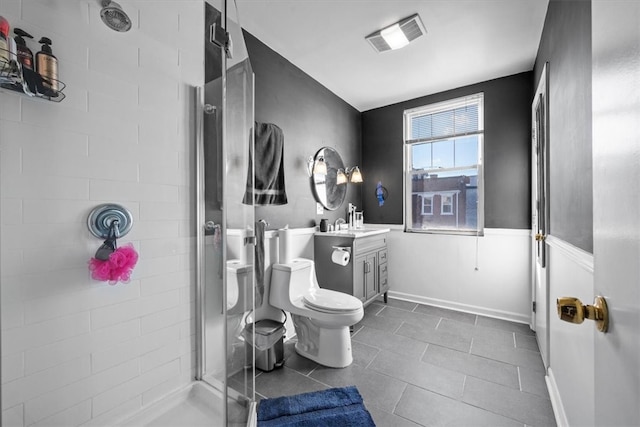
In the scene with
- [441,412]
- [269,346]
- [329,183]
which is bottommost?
[441,412]

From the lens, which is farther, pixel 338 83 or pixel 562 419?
pixel 338 83

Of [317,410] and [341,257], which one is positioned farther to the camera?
[341,257]

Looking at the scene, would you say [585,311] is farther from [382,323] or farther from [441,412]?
[382,323]

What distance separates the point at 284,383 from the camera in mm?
1724

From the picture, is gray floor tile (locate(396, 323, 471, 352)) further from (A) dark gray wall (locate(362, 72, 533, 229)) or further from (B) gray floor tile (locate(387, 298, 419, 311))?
(A) dark gray wall (locate(362, 72, 533, 229))

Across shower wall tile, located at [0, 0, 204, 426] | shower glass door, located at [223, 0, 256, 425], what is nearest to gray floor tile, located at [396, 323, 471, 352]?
shower glass door, located at [223, 0, 256, 425]

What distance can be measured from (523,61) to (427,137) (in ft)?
3.56

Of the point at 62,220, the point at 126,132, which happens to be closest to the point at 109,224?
the point at 62,220

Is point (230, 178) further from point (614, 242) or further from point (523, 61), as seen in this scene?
point (523, 61)

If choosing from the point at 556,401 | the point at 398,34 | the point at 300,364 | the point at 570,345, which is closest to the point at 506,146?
the point at 398,34

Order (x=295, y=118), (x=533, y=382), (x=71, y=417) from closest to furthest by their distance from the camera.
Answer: (x=71, y=417) < (x=533, y=382) < (x=295, y=118)

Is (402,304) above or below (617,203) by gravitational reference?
below

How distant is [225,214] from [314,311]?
987mm

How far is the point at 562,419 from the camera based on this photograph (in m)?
1.34
